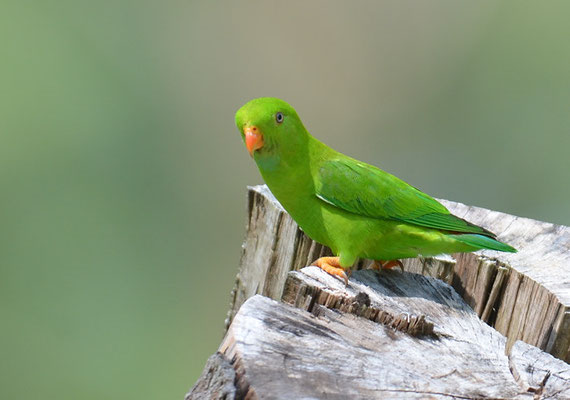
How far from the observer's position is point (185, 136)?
6.80m

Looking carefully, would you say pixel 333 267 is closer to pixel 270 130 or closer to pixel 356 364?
pixel 270 130

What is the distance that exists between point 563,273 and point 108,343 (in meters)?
4.36

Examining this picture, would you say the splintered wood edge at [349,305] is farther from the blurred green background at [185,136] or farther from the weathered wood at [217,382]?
the blurred green background at [185,136]

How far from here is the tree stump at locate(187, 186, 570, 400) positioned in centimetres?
192

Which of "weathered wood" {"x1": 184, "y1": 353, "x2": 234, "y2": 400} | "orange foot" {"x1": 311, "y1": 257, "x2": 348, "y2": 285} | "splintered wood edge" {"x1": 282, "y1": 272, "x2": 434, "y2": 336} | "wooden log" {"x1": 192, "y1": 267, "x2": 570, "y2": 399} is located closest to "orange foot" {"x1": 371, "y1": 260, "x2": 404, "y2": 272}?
"orange foot" {"x1": 311, "y1": 257, "x2": 348, "y2": 285}

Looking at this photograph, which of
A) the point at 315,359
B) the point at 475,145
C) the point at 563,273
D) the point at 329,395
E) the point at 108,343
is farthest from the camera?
the point at 475,145

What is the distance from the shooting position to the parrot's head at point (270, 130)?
10.1ft

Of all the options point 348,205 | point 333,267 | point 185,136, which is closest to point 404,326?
point 333,267

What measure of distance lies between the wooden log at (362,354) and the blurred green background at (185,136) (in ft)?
12.5

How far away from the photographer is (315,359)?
2008mm

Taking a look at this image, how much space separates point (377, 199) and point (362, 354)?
4.10 feet

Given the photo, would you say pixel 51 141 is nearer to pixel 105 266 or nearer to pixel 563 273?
pixel 105 266

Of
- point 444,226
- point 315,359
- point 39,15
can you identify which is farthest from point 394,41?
point 315,359

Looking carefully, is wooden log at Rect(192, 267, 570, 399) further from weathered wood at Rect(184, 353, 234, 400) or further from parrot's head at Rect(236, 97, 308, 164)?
parrot's head at Rect(236, 97, 308, 164)
